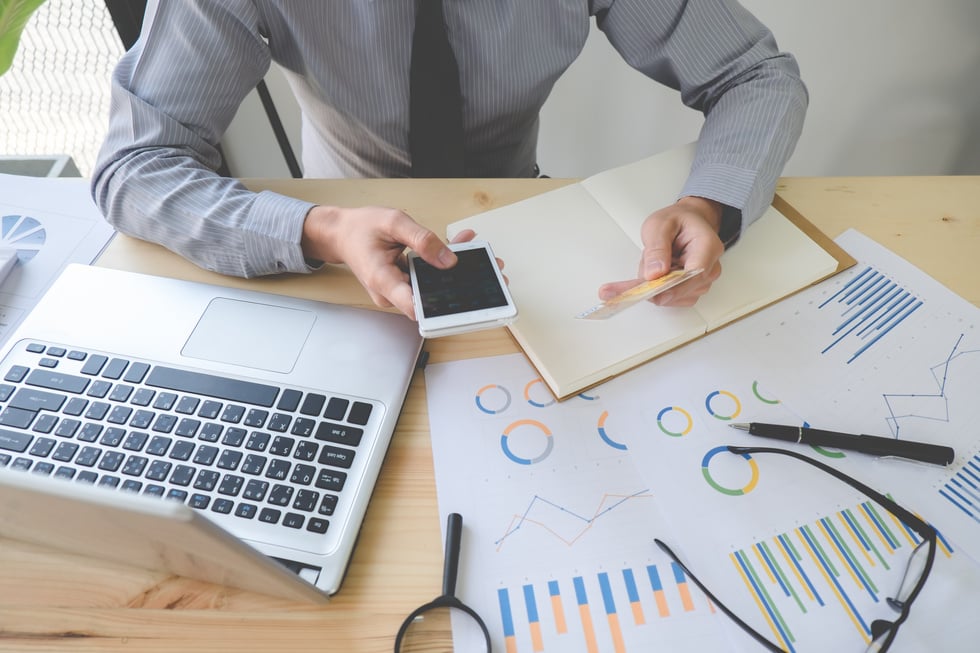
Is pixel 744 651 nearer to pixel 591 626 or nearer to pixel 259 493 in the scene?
pixel 591 626

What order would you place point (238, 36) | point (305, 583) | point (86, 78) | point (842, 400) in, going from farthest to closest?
point (86, 78), point (238, 36), point (842, 400), point (305, 583)

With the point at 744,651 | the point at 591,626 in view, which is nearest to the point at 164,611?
the point at 591,626

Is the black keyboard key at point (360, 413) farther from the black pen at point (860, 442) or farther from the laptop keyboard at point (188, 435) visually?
the black pen at point (860, 442)

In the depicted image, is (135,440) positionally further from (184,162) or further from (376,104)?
(376,104)

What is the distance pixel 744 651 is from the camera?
0.45 metres

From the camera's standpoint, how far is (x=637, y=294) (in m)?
0.60

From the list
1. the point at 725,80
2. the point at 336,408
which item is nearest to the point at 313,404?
the point at 336,408

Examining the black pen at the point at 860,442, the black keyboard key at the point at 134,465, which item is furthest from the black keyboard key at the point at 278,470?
the black pen at the point at 860,442

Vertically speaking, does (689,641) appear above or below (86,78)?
above

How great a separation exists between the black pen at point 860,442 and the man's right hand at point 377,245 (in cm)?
34

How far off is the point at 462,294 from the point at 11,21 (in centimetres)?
40

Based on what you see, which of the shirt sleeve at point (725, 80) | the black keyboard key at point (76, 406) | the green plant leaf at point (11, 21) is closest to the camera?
the green plant leaf at point (11, 21)

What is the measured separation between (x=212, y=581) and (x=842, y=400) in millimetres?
600

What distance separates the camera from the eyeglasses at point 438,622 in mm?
450
